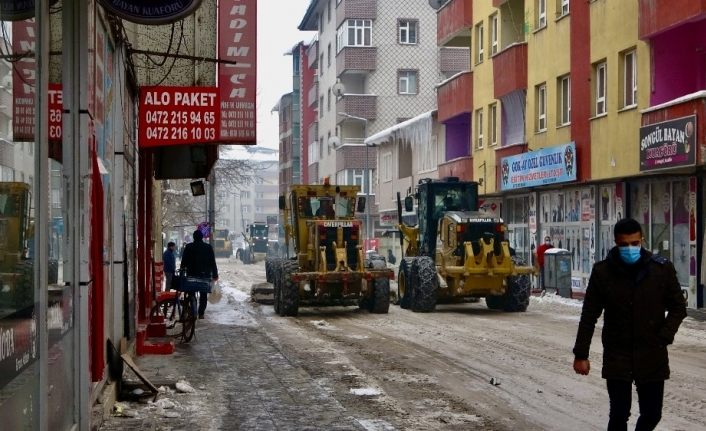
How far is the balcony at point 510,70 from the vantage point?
1230 inches

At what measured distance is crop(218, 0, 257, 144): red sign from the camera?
52.6ft

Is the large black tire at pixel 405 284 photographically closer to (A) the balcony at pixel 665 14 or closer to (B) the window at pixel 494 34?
(A) the balcony at pixel 665 14

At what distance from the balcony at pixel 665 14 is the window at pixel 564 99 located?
565cm

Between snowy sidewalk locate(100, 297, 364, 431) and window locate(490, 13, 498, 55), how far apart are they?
2029 cm

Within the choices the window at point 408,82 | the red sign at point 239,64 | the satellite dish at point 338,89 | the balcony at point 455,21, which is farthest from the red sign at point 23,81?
the window at point 408,82

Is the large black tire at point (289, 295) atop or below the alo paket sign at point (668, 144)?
below

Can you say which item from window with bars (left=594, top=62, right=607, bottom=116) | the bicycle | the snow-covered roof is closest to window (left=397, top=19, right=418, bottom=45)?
the snow-covered roof

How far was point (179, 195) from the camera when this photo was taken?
173 feet

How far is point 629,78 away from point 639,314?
1935 cm

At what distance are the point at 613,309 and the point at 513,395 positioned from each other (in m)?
4.21

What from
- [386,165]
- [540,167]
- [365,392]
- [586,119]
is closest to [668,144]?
[586,119]

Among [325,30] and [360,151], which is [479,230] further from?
[325,30]

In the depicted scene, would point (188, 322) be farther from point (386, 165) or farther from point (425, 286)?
point (386, 165)

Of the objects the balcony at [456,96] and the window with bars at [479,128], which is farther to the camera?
the balcony at [456,96]
